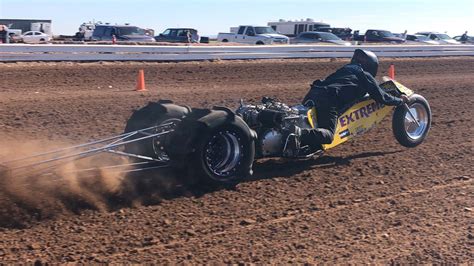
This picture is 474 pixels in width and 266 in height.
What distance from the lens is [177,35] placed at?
1492 inches

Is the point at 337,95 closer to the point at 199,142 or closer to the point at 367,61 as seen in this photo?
the point at 367,61

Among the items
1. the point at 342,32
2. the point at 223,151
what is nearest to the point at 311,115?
the point at 223,151

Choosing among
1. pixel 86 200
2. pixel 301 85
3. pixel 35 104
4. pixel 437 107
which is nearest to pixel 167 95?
pixel 35 104

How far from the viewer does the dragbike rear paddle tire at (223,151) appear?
6004 millimetres


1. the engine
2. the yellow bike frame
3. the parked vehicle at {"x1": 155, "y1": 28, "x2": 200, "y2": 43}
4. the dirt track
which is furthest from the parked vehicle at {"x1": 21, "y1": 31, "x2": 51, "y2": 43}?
the engine

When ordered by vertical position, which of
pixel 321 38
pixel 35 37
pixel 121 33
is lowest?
pixel 35 37

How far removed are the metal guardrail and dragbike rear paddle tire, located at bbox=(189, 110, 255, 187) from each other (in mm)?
12888

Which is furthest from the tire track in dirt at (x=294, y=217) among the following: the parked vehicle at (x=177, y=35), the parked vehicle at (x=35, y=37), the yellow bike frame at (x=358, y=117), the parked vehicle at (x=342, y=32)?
the parked vehicle at (x=342, y=32)

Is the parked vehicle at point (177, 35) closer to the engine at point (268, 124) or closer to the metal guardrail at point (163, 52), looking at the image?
the metal guardrail at point (163, 52)

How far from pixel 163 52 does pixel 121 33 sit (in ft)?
50.9

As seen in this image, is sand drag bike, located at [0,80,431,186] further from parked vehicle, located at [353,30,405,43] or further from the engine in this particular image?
parked vehicle, located at [353,30,405,43]

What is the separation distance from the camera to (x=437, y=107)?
41.7 ft

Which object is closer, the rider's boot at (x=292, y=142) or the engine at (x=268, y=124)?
the engine at (x=268, y=124)

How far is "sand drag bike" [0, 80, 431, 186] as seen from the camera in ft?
19.2
